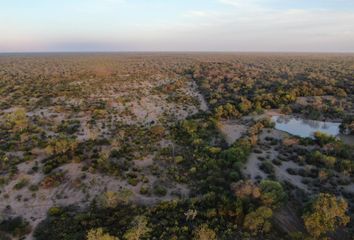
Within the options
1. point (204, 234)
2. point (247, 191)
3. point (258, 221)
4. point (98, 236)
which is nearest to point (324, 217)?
point (258, 221)

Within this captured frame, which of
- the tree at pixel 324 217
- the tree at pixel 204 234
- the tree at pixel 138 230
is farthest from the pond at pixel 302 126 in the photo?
the tree at pixel 138 230

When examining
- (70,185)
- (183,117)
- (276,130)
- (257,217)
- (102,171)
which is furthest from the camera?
(183,117)

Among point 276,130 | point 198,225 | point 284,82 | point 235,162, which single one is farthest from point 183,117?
point 284,82

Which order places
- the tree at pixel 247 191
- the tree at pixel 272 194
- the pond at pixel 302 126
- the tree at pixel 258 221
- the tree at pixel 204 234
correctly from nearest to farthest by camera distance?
the tree at pixel 204 234
the tree at pixel 258 221
the tree at pixel 272 194
the tree at pixel 247 191
the pond at pixel 302 126

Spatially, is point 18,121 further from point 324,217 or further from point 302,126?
point 302,126

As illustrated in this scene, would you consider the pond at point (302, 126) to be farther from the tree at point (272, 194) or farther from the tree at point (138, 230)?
the tree at point (138, 230)

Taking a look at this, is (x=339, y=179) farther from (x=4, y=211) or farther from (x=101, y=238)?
(x=4, y=211)
